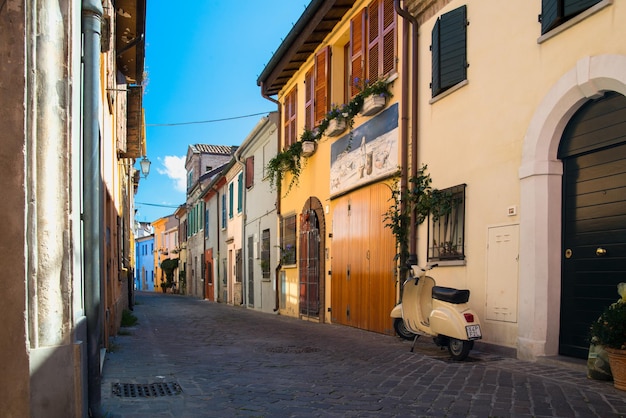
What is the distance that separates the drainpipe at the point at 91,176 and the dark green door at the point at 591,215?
4.81 metres

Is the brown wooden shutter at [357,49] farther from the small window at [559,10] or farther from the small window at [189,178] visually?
the small window at [189,178]

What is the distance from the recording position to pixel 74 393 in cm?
376

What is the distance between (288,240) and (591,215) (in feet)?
36.2

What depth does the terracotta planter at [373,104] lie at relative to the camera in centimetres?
1037

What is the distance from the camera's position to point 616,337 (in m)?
5.04

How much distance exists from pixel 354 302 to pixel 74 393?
8201 mm

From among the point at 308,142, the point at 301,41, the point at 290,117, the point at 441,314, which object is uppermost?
the point at 301,41

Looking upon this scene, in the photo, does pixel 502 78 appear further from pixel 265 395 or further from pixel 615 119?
pixel 265 395

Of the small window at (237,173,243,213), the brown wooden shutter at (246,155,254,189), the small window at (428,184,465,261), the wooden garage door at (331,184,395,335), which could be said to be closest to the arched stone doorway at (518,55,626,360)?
the small window at (428,184,465,261)

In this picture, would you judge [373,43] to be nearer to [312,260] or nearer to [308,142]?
[308,142]

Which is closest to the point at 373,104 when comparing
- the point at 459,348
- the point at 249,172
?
the point at 459,348

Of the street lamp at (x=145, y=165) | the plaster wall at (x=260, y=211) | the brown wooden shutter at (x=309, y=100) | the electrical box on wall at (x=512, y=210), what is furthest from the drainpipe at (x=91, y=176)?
the street lamp at (x=145, y=165)

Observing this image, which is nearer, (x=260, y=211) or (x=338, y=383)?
(x=338, y=383)

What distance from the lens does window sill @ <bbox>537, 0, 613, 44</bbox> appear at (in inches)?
227
